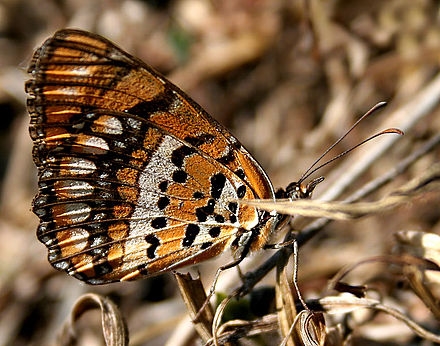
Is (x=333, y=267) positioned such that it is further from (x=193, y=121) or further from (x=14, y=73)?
(x=14, y=73)

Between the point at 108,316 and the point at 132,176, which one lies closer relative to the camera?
the point at 108,316

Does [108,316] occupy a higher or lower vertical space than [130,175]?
lower

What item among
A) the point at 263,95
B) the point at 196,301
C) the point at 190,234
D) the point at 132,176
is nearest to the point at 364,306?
the point at 196,301

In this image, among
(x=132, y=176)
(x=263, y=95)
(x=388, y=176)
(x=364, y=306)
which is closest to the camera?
(x=364, y=306)

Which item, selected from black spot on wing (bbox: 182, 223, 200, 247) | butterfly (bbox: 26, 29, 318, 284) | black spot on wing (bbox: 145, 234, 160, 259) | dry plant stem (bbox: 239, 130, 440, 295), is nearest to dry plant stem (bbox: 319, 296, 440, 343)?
dry plant stem (bbox: 239, 130, 440, 295)

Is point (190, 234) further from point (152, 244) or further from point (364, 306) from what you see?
point (364, 306)

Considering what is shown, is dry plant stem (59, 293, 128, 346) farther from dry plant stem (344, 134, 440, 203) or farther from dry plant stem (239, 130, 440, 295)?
dry plant stem (344, 134, 440, 203)
